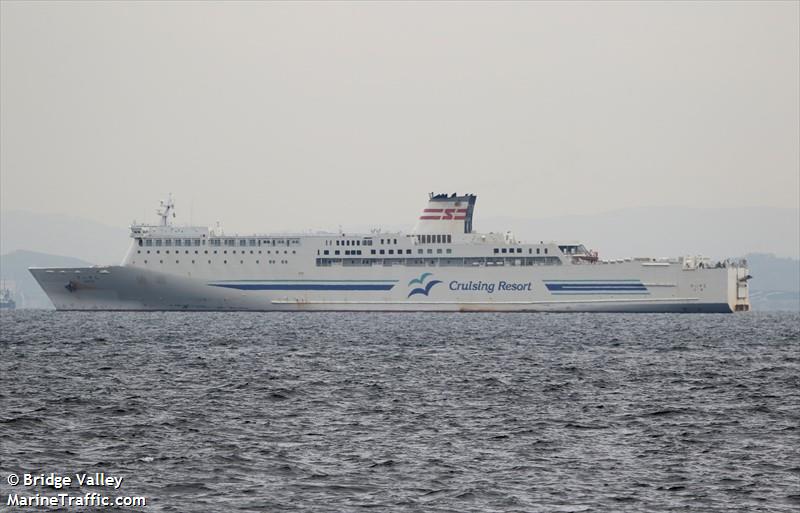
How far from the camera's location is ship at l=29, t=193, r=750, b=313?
253 ft

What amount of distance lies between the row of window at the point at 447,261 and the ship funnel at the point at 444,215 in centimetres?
471

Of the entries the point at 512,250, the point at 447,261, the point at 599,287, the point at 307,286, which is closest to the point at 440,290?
the point at 447,261

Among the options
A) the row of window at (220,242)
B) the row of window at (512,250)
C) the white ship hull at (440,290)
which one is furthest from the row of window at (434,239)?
the row of window at (220,242)

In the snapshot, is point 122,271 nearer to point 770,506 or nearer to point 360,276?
point 360,276

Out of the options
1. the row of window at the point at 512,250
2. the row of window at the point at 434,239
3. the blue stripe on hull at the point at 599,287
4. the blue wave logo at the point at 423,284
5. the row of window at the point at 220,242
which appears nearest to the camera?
the blue stripe on hull at the point at 599,287

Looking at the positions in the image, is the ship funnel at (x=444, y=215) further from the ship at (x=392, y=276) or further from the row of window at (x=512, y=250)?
the row of window at (x=512, y=250)

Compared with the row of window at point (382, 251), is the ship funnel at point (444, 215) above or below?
above

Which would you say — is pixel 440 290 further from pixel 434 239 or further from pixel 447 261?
pixel 434 239

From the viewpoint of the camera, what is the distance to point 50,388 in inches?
1135

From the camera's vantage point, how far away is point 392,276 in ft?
259

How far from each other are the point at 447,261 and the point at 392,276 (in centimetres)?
Result: 387

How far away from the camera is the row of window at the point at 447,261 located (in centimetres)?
7769

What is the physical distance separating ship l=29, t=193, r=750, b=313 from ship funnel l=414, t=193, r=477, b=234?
Answer: 225cm

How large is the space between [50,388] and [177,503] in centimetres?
1461
